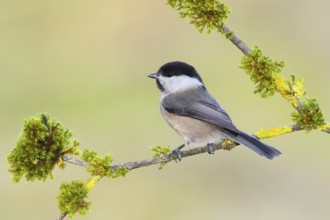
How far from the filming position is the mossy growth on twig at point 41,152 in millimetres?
1717

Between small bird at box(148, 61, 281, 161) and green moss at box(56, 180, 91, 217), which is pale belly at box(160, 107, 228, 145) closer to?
small bird at box(148, 61, 281, 161)

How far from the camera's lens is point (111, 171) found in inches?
70.9

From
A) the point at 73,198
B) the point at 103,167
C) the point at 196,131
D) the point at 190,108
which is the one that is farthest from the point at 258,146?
the point at 73,198

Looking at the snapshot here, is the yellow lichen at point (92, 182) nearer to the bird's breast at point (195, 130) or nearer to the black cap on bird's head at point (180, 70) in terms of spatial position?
the bird's breast at point (195, 130)

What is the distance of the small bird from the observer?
2.97 meters

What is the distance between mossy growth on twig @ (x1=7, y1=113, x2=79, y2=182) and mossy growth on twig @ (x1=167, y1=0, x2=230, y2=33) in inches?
18.4

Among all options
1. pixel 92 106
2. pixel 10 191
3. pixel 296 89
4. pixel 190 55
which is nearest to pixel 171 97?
pixel 296 89

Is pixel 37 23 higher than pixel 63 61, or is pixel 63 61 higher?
pixel 37 23

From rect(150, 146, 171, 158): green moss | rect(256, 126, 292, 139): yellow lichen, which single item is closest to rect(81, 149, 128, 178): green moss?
rect(150, 146, 171, 158): green moss

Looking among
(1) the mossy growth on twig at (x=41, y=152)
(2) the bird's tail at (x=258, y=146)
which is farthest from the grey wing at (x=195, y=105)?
(1) the mossy growth on twig at (x=41, y=152)

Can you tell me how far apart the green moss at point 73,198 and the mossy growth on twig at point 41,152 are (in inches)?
2.4

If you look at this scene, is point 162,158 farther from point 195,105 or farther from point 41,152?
point 195,105

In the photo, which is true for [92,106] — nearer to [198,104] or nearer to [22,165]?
[198,104]

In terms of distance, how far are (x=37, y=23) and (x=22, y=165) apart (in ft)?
33.2
